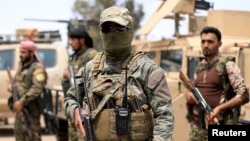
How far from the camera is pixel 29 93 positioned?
6.65 metres

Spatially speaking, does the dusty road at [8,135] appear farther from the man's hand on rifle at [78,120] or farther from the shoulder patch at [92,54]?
the man's hand on rifle at [78,120]

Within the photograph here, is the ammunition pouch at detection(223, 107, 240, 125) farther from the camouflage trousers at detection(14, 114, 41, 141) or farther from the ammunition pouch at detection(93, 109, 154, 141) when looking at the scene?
the camouflage trousers at detection(14, 114, 41, 141)

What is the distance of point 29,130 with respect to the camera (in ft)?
22.1

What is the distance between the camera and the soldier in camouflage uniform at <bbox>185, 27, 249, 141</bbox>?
4.64 metres

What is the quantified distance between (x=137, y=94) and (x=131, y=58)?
0.21 metres

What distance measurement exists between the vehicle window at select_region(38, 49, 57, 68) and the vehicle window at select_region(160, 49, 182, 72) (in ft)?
13.1

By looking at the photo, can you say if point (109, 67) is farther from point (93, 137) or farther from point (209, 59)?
point (209, 59)

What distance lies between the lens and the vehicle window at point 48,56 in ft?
36.4

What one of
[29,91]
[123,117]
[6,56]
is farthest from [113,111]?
[6,56]

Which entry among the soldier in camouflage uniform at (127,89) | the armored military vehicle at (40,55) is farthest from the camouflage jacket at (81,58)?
the armored military vehicle at (40,55)

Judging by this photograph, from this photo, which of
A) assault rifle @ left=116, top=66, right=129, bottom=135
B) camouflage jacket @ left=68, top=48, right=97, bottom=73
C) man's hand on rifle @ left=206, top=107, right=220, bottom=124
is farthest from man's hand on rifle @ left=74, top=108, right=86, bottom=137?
camouflage jacket @ left=68, top=48, right=97, bottom=73

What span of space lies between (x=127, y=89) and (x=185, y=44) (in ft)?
13.0

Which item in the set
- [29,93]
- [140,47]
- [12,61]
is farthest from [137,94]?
[12,61]

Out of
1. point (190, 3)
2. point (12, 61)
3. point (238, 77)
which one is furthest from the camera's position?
point (12, 61)
